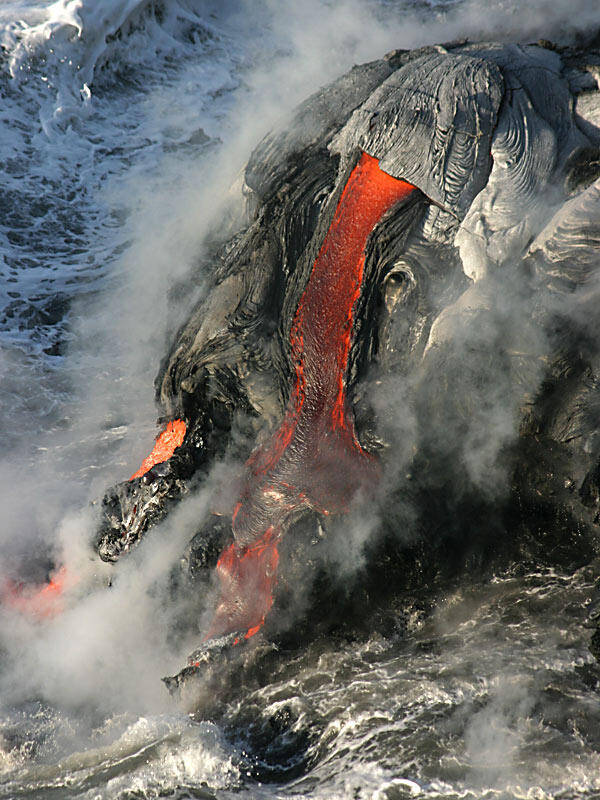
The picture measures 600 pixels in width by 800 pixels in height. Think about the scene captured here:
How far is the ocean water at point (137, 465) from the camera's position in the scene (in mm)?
2898

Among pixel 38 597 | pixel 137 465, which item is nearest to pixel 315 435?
pixel 137 465

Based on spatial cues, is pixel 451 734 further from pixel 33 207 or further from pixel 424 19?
pixel 424 19

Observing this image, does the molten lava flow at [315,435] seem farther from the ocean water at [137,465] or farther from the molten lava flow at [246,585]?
the ocean water at [137,465]

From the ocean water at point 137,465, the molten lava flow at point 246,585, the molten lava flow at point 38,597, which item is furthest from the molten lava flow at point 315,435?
the molten lava flow at point 38,597

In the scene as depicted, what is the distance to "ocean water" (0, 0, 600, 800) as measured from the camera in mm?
2898

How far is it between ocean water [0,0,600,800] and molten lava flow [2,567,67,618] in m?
0.05

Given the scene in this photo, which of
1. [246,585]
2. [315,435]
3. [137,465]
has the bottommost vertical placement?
[246,585]

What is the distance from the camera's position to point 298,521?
11.7 ft

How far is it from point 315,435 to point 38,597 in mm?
2074

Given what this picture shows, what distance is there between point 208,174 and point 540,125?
173 inches

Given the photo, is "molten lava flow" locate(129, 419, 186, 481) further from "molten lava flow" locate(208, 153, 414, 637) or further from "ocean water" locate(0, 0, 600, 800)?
"molten lava flow" locate(208, 153, 414, 637)

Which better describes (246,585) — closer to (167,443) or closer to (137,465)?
(167,443)

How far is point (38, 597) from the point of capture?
4.09 m

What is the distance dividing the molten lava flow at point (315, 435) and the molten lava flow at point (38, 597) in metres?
1.08
